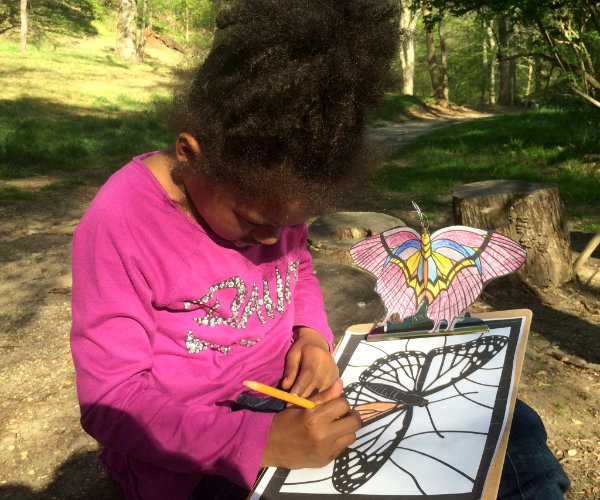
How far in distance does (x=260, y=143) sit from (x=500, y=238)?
2.79 feet

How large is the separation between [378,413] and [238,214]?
1.86 feet

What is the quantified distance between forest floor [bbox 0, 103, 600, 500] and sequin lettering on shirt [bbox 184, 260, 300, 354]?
0.33m

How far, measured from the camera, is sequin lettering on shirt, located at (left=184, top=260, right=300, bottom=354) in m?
1.31

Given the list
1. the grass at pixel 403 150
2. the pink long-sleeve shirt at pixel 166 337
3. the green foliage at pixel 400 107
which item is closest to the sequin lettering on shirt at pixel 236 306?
the pink long-sleeve shirt at pixel 166 337

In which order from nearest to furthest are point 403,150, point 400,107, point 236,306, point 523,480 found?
point 523,480 < point 236,306 < point 403,150 < point 400,107

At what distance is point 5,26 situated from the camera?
24.1 metres

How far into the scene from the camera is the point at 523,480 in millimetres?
1254

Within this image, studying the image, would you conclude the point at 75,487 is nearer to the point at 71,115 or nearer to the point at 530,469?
the point at 530,469

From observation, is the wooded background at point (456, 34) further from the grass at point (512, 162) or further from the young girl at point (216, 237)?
the young girl at point (216, 237)

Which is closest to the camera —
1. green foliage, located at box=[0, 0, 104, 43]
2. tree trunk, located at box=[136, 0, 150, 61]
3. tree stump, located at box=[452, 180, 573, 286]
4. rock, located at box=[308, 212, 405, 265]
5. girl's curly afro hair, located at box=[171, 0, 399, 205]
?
girl's curly afro hair, located at box=[171, 0, 399, 205]

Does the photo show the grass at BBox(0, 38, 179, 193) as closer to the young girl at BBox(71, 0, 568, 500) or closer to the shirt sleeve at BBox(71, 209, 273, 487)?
the young girl at BBox(71, 0, 568, 500)

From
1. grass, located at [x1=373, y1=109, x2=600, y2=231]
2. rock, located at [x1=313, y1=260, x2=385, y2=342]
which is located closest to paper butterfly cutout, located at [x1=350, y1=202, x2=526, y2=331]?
rock, located at [x1=313, y1=260, x2=385, y2=342]

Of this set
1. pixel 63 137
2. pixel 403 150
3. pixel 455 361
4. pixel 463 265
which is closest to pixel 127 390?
pixel 455 361

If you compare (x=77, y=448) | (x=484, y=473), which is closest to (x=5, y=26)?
(x=77, y=448)
